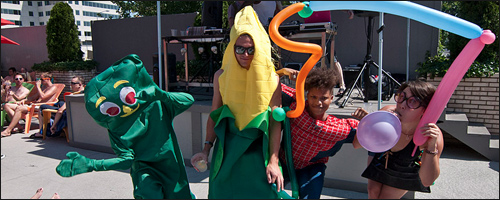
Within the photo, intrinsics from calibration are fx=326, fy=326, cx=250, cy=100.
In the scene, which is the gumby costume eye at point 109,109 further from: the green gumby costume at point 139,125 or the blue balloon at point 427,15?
the blue balloon at point 427,15

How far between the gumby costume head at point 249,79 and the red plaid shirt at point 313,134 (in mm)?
257

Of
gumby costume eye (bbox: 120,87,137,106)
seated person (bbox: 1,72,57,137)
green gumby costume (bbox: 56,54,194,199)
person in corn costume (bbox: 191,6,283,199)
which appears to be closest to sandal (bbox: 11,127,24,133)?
seated person (bbox: 1,72,57,137)

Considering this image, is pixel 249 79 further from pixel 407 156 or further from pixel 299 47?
pixel 407 156

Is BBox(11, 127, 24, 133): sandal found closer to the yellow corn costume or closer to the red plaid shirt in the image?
the yellow corn costume

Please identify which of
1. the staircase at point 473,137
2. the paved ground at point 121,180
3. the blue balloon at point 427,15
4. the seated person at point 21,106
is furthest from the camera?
the seated person at point 21,106

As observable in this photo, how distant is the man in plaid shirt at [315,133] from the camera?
6.31ft

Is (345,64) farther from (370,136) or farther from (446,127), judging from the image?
(370,136)

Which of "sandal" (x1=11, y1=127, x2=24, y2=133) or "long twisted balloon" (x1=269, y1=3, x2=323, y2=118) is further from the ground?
"long twisted balloon" (x1=269, y1=3, x2=323, y2=118)

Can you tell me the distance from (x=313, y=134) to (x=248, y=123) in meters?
0.41

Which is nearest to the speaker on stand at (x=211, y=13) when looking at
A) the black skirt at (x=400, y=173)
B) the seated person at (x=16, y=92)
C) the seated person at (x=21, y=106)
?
the seated person at (x=21, y=106)

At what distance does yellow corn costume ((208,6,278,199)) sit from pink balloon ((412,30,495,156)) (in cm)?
85

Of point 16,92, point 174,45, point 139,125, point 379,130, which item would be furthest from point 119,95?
point 174,45

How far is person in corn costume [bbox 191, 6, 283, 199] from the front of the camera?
6.24ft

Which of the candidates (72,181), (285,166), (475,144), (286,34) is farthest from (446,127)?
(72,181)
